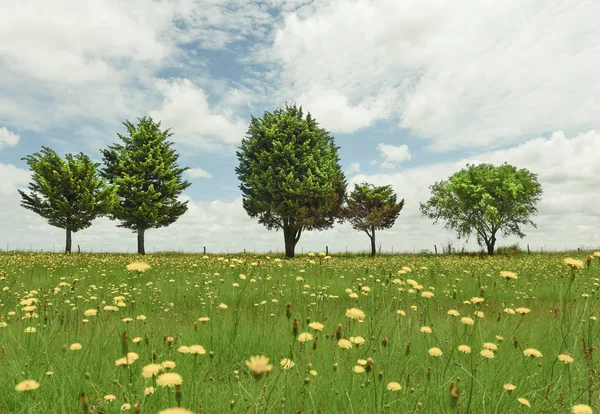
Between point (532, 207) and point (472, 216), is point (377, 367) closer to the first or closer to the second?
point (472, 216)

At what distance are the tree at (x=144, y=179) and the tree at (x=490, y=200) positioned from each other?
30709 mm

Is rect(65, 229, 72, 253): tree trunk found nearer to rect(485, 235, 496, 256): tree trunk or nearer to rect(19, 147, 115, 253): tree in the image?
rect(19, 147, 115, 253): tree

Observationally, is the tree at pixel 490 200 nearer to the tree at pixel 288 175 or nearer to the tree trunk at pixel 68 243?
the tree at pixel 288 175

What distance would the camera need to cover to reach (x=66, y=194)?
33.2 meters

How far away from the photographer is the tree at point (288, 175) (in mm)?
33500

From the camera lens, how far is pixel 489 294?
37.2 feet

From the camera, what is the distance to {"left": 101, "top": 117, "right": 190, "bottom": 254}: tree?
111 ft

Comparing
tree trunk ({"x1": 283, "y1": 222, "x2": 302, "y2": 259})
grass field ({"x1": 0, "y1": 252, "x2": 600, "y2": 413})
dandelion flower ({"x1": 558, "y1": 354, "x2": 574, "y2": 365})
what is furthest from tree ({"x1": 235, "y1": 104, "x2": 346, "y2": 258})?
dandelion flower ({"x1": 558, "y1": 354, "x2": 574, "y2": 365})

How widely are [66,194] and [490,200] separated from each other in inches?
1700

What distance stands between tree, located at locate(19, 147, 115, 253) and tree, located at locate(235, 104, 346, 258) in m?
12.5

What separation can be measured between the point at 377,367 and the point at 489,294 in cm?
898

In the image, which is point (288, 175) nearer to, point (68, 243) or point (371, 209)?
point (371, 209)

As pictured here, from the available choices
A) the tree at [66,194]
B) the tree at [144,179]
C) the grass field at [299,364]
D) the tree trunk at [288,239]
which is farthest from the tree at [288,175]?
the grass field at [299,364]

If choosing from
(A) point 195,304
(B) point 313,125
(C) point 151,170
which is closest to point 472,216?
(B) point 313,125
